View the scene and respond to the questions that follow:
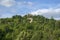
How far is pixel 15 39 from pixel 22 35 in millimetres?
1687

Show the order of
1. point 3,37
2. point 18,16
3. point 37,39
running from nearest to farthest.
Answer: point 37,39, point 3,37, point 18,16

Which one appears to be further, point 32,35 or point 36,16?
point 36,16

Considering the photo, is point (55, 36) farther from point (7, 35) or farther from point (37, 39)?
point (7, 35)

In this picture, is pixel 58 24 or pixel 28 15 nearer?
pixel 58 24

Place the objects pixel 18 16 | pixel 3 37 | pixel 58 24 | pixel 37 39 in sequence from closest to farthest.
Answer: pixel 37 39 → pixel 3 37 → pixel 58 24 → pixel 18 16

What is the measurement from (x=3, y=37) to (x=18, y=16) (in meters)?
48.1

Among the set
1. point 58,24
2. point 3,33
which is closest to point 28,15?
point 58,24

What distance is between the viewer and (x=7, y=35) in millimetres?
49344

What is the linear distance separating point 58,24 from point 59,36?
695 inches

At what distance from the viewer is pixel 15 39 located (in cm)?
4591

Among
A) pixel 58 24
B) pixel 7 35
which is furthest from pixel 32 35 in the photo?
pixel 58 24

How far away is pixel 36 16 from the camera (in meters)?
96.9

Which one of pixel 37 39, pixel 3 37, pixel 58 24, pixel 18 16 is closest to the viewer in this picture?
pixel 37 39

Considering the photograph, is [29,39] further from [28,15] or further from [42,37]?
[28,15]
